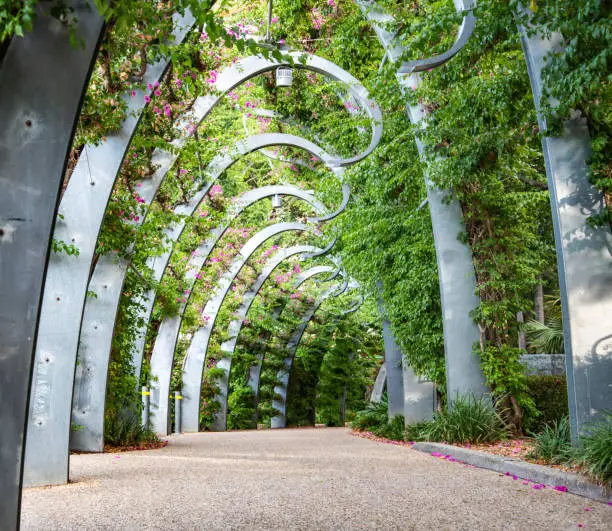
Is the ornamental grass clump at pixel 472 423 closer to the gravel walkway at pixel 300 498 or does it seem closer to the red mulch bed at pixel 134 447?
the gravel walkway at pixel 300 498

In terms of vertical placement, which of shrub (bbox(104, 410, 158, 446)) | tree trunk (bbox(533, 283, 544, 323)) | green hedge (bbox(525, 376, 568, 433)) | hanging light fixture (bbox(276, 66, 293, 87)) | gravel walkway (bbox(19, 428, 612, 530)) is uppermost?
hanging light fixture (bbox(276, 66, 293, 87))

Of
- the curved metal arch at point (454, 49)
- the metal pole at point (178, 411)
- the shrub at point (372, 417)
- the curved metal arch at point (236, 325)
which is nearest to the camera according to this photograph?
the curved metal arch at point (454, 49)

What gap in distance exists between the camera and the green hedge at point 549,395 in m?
11.5

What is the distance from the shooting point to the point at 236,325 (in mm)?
23594

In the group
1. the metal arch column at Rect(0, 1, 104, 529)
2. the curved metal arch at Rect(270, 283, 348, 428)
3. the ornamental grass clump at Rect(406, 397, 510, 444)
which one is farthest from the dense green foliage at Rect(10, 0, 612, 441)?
the curved metal arch at Rect(270, 283, 348, 428)

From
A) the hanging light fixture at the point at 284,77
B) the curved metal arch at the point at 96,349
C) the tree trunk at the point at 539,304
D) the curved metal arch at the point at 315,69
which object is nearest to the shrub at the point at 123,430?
the curved metal arch at the point at 96,349

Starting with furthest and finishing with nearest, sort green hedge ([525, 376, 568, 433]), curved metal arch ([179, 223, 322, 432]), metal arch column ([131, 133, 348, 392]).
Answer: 1. curved metal arch ([179, 223, 322, 432])
2. metal arch column ([131, 133, 348, 392])
3. green hedge ([525, 376, 568, 433])

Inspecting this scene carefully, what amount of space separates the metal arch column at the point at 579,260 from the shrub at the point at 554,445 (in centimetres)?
48

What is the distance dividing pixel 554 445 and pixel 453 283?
3634 mm

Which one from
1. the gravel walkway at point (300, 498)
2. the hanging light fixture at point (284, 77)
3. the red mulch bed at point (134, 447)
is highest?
the hanging light fixture at point (284, 77)

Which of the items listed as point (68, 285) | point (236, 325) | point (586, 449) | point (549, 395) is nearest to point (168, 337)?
point (236, 325)

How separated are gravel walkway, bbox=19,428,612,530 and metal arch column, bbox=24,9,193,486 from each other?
2.20 ft

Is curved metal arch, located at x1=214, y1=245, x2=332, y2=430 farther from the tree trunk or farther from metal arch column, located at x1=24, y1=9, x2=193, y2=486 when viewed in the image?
metal arch column, located at x1=24, y1=9, x2=193, y2=486

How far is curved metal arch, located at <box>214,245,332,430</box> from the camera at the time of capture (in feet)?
76.1
